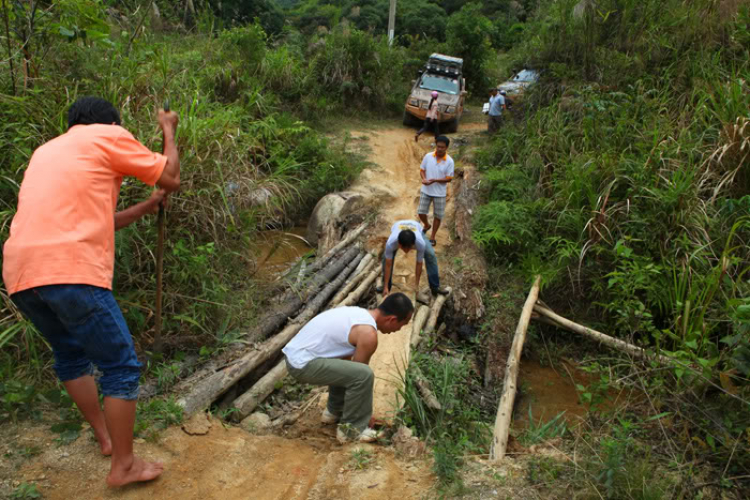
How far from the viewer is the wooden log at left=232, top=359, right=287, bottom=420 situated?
3842mm

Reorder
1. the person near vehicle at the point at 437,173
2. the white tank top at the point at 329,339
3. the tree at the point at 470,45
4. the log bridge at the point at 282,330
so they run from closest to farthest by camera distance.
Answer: the white tank top at the point at 329,339
the log bridge at the point at 282,330
the person near vehicle at the point at 437,173
the tree at the point at 470,45

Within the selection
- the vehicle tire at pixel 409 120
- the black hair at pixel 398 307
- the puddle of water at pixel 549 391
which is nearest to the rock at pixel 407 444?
the black hair at pixel 398 307

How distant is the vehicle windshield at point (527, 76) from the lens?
980cm

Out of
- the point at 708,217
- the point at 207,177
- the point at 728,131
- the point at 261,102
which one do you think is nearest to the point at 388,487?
the point at 207,177

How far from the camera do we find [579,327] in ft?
16.5

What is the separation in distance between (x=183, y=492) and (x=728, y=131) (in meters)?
6.32

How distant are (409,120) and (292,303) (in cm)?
959

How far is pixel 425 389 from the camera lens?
13.2 ft

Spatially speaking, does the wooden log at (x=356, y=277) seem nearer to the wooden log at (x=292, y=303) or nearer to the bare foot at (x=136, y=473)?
the wooden log at (x=292, y=303)

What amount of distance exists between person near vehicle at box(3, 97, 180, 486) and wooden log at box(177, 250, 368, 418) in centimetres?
89

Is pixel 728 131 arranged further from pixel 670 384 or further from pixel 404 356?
pixel 404 356

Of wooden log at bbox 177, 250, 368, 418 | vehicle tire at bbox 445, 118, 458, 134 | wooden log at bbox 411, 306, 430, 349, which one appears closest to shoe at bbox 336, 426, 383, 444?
wooden log at bbox 177, 250, 368, 418

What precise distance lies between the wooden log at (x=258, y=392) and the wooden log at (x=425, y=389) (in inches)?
45.6

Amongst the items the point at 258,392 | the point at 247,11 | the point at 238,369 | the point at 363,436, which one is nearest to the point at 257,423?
the point at 258,392
